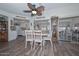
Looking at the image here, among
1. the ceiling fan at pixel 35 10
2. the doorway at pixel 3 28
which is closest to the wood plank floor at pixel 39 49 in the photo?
the doorway at pixel 3 28

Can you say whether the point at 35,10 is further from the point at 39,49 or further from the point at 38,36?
the point at 39,49

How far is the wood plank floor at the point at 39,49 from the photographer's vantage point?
2.98 metres

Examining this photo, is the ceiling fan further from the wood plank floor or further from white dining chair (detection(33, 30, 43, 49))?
the wood plank floor

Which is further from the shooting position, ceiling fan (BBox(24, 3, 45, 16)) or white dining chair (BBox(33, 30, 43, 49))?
white dining chair (BBox(33, 30, 43, 49))

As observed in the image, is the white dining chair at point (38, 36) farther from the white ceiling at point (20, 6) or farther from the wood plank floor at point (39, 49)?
the white ceiling at point (20, 6)

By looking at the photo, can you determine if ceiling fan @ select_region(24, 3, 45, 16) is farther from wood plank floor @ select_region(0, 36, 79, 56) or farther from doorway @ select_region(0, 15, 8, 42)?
wood plank floor @ select_region(0, 36, 79, 56)

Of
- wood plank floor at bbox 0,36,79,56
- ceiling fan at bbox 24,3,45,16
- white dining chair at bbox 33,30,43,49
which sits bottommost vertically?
wood plank floor at bbox 0,36,79,56

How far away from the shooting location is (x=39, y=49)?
9.87 ft

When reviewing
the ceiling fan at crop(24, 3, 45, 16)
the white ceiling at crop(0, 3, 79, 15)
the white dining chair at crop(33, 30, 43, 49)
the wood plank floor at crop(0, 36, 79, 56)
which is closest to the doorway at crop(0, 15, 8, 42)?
the wood plank floor at crop(0, 36, 79, 56)

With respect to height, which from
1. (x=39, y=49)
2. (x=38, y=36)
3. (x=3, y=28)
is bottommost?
(x=39, y=49)

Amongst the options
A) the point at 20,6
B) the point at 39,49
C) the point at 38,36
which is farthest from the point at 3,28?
the point at 39,49

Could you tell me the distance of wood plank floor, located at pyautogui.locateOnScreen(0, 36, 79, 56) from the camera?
2.98 meters

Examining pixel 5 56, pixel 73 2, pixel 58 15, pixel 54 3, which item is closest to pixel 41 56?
pixel 5 56

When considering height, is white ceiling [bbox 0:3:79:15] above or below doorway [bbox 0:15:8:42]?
above
